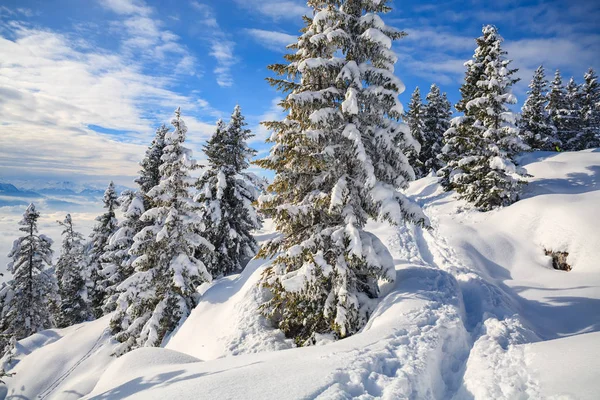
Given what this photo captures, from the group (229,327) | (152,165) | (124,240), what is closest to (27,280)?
(124,240)

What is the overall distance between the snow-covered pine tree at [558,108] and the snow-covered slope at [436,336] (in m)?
20.0

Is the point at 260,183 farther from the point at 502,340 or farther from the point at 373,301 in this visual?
the point at 502,340

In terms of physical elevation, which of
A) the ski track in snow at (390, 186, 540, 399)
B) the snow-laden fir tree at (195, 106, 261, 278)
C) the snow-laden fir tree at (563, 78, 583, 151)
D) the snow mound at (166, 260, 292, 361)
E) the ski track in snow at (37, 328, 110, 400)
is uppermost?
the snow-laden fir tree at (563, 78, 583, 151)

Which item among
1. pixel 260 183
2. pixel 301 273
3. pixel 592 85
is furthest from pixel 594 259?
pixel 592 85

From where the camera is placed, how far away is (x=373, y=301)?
10.2 metres

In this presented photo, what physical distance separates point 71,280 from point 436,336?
37.9m

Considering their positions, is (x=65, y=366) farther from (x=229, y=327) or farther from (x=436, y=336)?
(x=436, y=336)

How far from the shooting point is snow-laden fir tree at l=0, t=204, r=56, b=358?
27.7m

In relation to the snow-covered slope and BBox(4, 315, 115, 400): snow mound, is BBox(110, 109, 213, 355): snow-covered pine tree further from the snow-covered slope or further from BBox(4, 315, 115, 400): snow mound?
BBox(4, 315, 115, 400): snow mound

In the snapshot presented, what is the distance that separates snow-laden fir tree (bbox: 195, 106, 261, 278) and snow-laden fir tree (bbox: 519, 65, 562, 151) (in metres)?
36.2

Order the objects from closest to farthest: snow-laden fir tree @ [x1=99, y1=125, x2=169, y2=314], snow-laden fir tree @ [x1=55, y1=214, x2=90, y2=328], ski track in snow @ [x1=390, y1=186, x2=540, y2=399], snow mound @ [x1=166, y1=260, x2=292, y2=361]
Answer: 1. ski track in snow @ [x1=390, y1=186, x2=540, y2=399]
2. snow mound @ [x1=166, y1=260, x2=292, y2=361]
3. snow-laden fir tree @ [x1=99, y1=125, x2=169, y2=314]
4. snow-laden fir tree @ [x1=55, y1=214, x2=90, y2=328]

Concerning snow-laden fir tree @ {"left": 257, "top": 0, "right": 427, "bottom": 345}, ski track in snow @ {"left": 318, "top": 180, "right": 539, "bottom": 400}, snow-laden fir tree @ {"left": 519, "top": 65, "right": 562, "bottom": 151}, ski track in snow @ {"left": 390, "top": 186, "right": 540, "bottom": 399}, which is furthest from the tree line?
snow-laden fir tree @ {"left": 519, "top": 65, "right": 562, "bottom": 151}

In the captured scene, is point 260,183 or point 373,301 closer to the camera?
point 373,301

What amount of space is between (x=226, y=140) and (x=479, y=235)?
18875 mm
